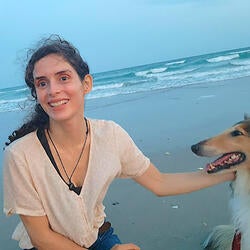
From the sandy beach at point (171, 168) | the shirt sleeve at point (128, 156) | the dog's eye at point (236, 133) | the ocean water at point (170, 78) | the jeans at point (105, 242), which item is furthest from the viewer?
the ocean water at point (170, 78)

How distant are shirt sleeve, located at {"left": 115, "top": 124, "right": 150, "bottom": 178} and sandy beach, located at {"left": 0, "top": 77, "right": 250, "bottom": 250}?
0.94 m

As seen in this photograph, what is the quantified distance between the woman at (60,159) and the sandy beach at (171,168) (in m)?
1.09

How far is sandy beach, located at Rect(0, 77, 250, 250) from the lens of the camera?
3.57 meters

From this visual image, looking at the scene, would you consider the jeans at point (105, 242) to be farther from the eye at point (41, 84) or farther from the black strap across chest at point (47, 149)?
the eye at point (41, 84)

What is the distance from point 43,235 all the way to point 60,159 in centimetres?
43

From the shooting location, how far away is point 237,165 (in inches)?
110

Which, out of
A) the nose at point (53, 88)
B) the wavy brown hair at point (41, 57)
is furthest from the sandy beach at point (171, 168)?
the nose at point (53, 88)

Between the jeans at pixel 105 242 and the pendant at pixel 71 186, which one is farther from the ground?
the pendant at pixel 71 186

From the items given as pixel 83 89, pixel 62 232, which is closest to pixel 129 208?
pixel 62 232

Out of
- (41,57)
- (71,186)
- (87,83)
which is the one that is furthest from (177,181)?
(41,57)

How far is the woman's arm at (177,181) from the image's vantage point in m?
2.76

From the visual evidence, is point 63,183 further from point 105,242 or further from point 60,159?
point 105,242

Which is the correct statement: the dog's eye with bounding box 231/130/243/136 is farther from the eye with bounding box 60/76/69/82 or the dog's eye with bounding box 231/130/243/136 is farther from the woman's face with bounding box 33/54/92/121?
the eye with bounding box 60/76/69/82

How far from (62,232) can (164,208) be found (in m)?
1.67
